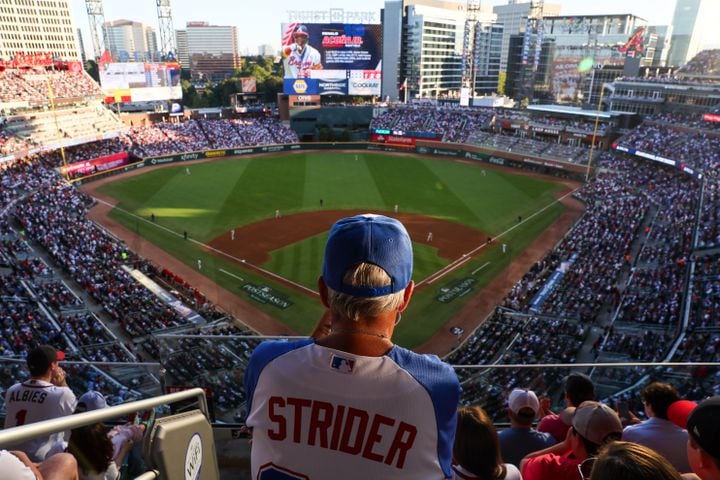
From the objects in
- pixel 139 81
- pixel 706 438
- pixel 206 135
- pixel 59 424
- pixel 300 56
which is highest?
pixel 300 56

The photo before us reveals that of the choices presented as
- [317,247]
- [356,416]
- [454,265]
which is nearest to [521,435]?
[356,416]

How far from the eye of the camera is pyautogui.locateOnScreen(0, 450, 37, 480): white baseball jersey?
1830 millimetres

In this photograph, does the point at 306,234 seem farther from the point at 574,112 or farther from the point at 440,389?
the point at 574,112

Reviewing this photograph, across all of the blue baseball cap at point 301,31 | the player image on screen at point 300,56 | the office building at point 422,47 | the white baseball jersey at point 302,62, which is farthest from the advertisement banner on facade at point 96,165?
the office building at point 422,47

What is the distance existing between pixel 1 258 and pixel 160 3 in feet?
231

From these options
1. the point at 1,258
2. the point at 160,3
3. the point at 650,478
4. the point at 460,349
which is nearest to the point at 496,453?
the point at 650,478

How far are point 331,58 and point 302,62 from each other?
3929 millimetres

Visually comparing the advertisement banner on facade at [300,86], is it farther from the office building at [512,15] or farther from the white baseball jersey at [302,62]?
the office building at [512,15]

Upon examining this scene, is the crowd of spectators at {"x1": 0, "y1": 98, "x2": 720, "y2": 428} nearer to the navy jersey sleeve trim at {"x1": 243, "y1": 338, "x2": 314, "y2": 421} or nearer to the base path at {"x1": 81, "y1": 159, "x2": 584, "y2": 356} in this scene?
the base path at {"x1": 81, "y1": 159, "x2": 584, "y2": 356}

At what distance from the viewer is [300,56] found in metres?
62.5

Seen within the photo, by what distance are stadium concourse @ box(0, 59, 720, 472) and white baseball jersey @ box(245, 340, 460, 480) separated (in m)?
3.45

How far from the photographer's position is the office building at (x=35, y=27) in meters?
101

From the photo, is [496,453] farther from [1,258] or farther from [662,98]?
[662,98]

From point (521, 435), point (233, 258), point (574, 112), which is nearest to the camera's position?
point (521, 435)
